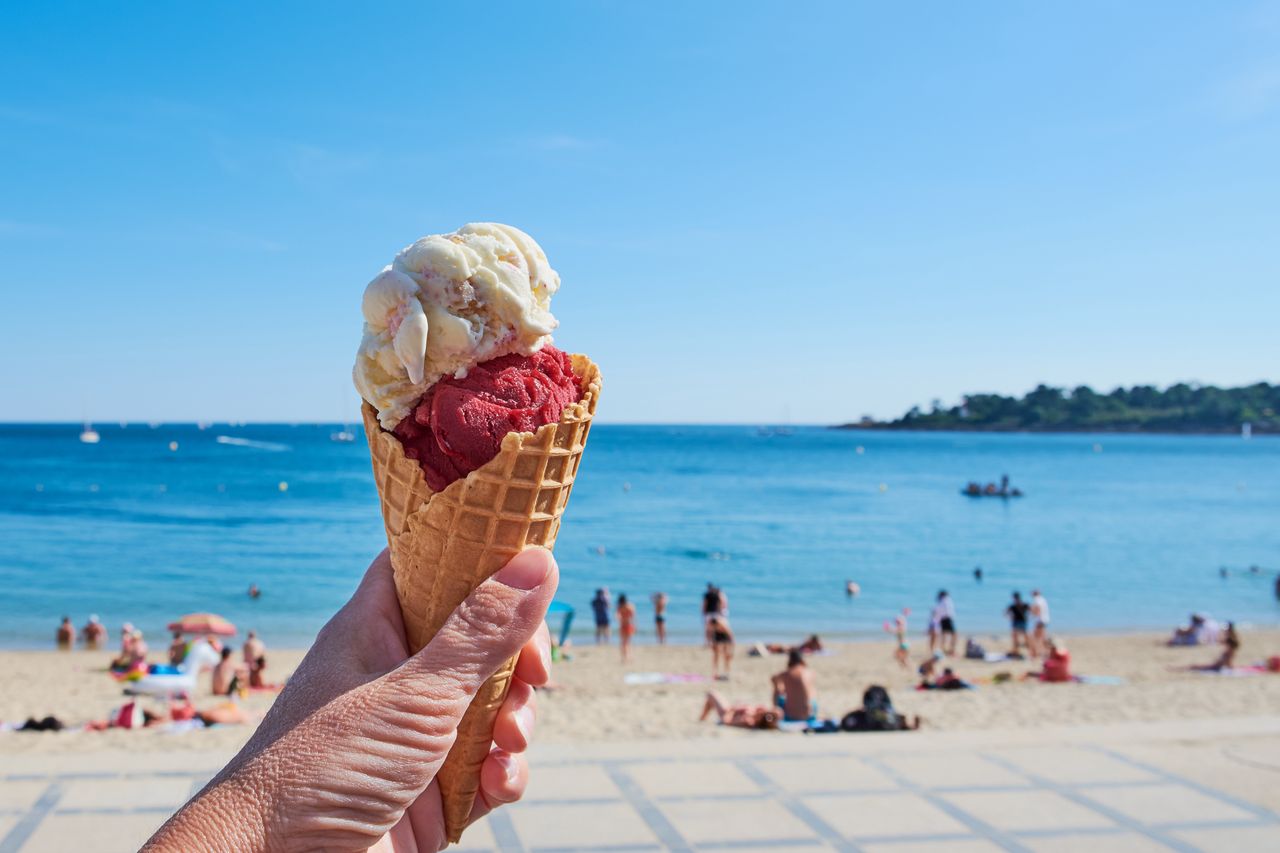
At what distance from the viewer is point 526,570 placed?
227 centimetres

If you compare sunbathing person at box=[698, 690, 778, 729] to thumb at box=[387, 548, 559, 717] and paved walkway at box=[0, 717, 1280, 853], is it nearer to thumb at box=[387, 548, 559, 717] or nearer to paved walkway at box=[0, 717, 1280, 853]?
paved walkway at box=[0, 717, 1280, 853]

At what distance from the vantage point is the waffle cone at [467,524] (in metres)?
2.36

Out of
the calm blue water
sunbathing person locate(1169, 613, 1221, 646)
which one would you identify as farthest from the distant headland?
sunbathing person locate(1169, 613, 1221, 646)

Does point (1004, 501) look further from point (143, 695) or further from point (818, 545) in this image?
point (143, 695)

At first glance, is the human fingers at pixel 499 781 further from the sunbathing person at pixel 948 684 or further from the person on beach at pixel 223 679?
the sunbathing person at pixel 948 684

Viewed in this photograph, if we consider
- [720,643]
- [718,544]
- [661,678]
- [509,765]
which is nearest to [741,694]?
[661,678]

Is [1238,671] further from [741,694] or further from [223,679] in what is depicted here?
[223,679]

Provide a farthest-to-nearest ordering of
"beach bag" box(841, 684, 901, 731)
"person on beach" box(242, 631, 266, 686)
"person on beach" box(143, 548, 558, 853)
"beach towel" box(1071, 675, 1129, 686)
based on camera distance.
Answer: "beach towel" box(1071, 675, 1129, 686) → "person on beach" box(242, 631, 266, 686) → "beach bag" box(841, 684, 901, 731) → "person on beach" box(143, 548, 558, 853)

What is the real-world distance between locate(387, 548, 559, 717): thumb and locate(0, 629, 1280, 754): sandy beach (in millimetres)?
7189

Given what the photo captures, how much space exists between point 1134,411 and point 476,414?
174m

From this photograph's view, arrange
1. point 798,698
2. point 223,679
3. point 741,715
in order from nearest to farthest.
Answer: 1. point 741,715
2. point 798,698
3. point 223,679

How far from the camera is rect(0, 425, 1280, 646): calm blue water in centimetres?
2505

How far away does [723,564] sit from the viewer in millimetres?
31875

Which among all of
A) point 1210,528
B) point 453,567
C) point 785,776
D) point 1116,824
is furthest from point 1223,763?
point 1210,528
